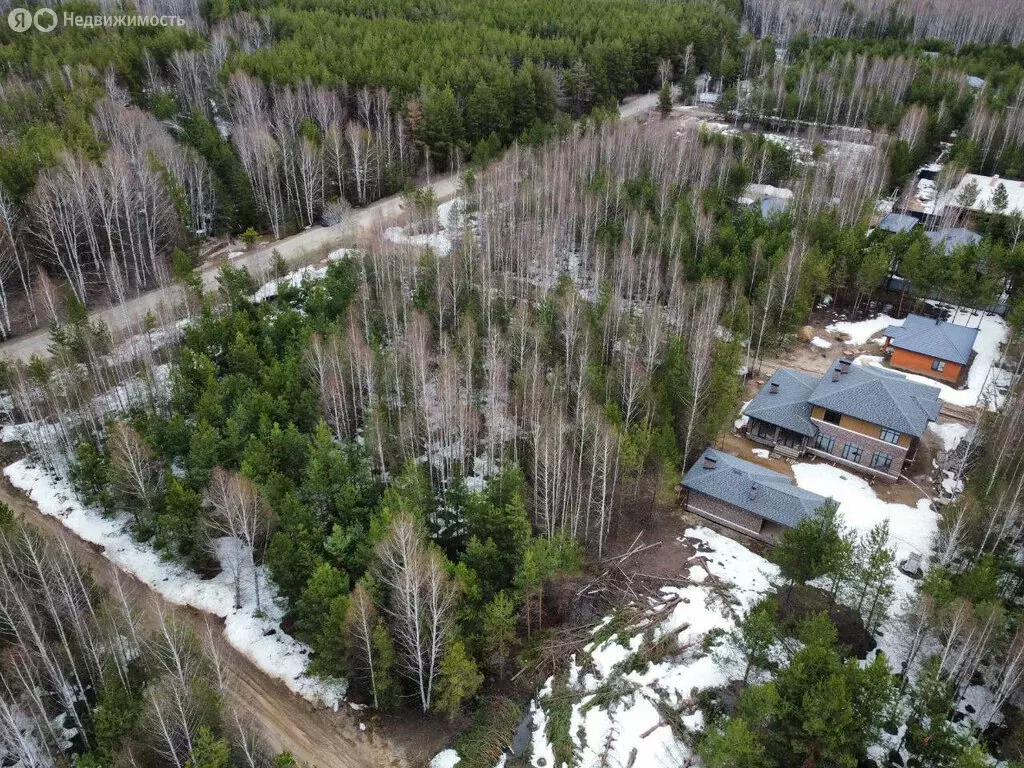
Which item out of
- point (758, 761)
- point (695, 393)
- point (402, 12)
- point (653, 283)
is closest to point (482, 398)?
point (695, 393)

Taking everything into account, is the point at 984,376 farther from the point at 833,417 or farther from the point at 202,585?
the point at 202,585

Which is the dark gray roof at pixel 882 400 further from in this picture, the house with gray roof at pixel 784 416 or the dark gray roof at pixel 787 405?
the house with gray roof at pixel 784 416

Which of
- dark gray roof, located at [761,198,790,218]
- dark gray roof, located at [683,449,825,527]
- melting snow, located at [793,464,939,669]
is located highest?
dark gray roof, located at [761,198,790,218]

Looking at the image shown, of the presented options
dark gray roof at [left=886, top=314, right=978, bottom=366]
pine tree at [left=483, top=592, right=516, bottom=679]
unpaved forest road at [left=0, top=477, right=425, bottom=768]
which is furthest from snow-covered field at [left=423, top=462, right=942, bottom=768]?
dark gray roof at [left=886, top=314, right=978, bottom=366]

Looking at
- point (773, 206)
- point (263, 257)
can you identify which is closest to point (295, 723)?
point (263, 257)

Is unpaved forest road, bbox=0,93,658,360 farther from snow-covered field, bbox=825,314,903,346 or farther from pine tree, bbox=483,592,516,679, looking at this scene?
snow-covered field, bbox=825,314,903,346

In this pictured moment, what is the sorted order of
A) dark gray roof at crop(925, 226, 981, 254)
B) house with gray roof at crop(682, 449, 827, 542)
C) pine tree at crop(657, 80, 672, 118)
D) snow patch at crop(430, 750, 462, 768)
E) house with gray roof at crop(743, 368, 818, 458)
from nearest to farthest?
snow patch at crop(430, 750, 462, 768) → house with gray roof at crop(682, 449, 827, 542) → house with gray roof at crop(743, 368, 818, 458) → dark gray roof at crop(925, 226, 981, 254) → pine tree at crop(657, 80, 672, 118)
